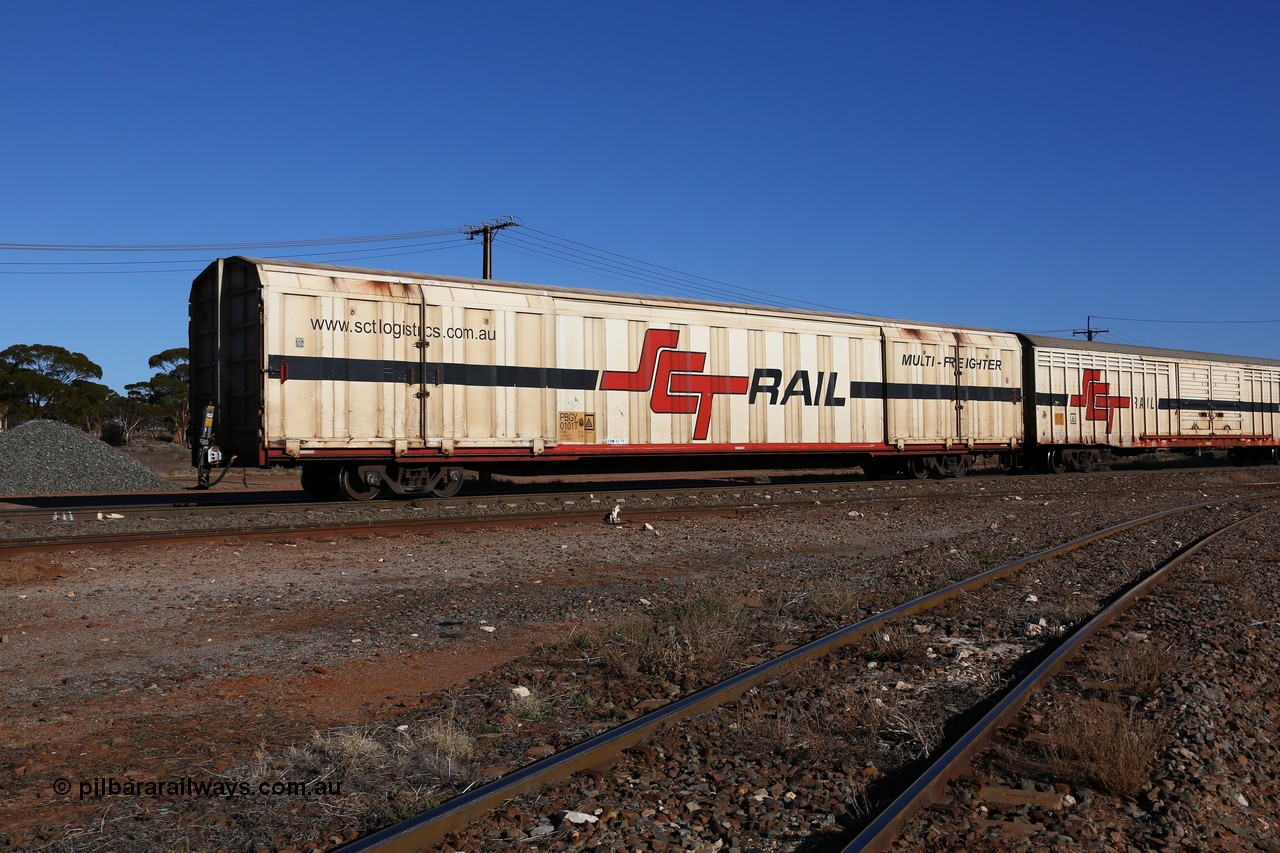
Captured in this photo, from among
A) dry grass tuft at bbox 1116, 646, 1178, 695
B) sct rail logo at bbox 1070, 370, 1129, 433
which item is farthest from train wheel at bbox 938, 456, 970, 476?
dry grass tuft at bbox 1116, 646, 1178, 695

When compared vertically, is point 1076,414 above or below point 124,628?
above

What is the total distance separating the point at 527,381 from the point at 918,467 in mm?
11608

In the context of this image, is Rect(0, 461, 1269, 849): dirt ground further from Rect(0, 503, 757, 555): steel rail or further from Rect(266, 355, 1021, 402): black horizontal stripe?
Rect(266, 355, 1021, 402): black horizontal stripe

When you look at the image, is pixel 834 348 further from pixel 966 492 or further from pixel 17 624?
pixel 17 624

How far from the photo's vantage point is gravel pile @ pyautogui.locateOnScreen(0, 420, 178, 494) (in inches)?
827

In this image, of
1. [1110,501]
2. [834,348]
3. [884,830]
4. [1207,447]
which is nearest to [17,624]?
[884,830]

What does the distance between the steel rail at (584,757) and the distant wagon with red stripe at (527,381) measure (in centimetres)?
984

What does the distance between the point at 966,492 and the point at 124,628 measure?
52.3 feet

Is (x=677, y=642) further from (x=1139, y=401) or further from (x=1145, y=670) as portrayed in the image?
(x=1139, y=401)

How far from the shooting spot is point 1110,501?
1847 cm

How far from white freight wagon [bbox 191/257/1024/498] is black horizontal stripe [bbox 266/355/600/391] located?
0.9 inches

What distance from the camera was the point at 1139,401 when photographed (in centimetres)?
2712

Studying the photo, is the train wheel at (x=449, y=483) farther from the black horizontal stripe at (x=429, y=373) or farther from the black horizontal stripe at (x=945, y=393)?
the black horizontal stripe at (x=945, y=393)

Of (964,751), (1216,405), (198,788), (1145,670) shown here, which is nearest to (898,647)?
(1145,670)
